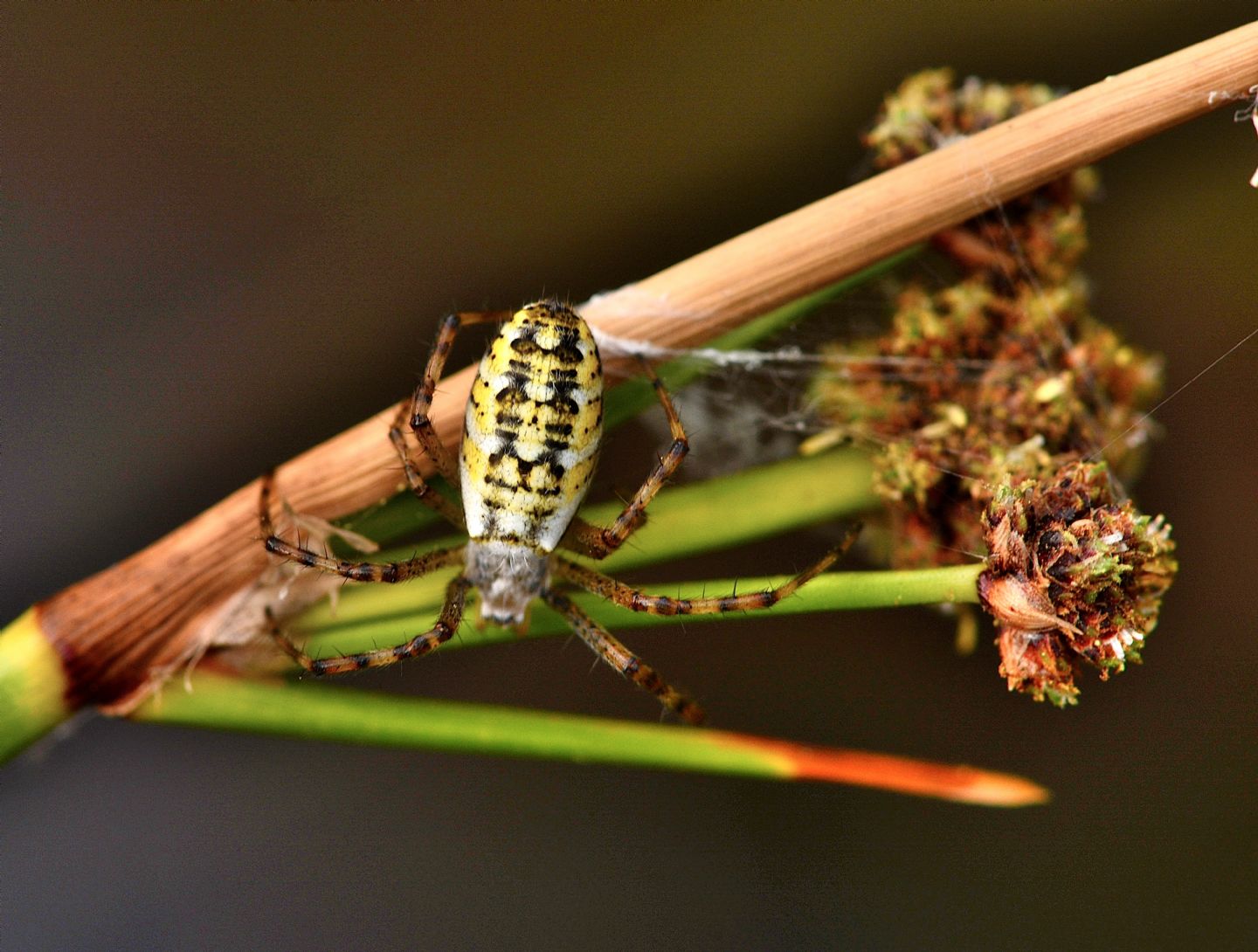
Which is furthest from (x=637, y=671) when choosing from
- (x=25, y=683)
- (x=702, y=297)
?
(x=25, y=683)

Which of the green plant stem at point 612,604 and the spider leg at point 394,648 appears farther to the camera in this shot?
the spider leg at point 394,648

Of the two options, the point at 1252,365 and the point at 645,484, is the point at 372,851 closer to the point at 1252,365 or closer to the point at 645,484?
the point at 645,484

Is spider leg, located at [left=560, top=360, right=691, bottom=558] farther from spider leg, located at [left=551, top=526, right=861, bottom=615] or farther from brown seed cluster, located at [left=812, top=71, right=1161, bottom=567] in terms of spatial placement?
brown seed cluster, located at [left=812, top=71, right=1161, bottom=567]

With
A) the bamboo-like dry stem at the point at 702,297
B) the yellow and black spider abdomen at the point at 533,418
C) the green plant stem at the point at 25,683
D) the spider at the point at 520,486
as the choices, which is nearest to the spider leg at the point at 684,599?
the spider at the point at 520,486

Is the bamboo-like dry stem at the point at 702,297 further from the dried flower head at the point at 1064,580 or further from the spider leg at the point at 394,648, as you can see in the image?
the dried flower head at the point at 1064,580

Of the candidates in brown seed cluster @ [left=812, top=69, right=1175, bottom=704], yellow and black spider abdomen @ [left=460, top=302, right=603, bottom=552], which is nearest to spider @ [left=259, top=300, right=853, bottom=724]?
yellow and black spider abdomen @ [left=460, top=302, right=603, bottom=552]

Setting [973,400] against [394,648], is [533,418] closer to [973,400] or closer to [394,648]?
[394,648]

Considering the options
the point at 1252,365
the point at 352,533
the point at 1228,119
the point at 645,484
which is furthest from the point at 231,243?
the point at 1252,365
